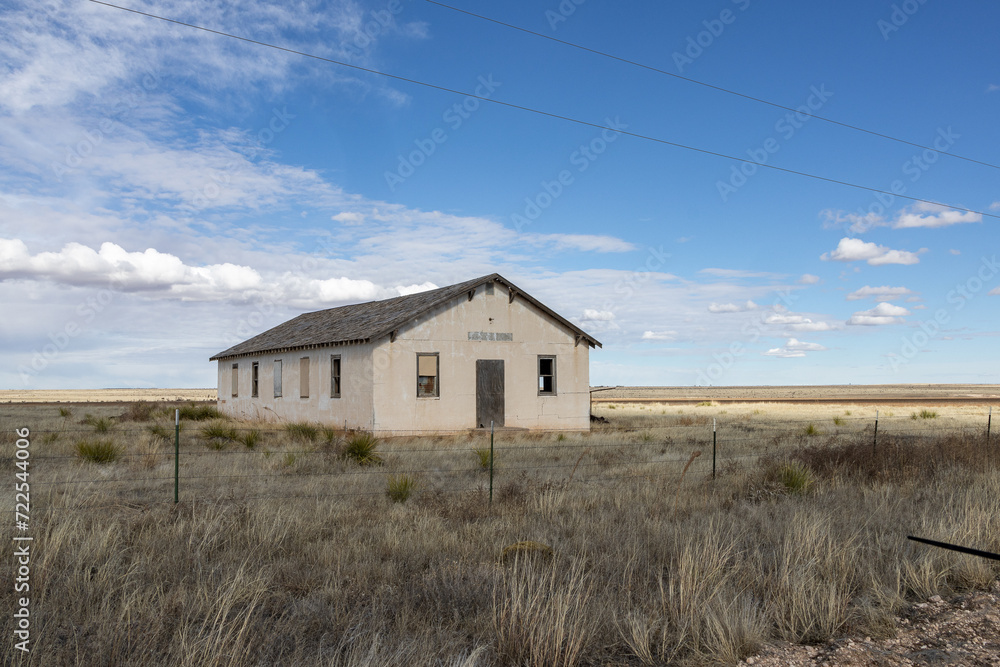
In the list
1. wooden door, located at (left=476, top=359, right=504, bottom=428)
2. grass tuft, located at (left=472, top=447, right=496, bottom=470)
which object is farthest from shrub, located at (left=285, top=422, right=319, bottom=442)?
grass tuft, located at (left=472, top=447, right=496, bottom=470)

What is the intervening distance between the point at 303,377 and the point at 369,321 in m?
3.63

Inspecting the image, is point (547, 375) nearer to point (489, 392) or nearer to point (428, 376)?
point (489, 392)

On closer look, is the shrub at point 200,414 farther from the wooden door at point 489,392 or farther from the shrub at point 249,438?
the wooden door at point 489,392

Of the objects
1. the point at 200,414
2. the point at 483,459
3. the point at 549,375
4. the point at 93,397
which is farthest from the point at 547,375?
the point at 93,397

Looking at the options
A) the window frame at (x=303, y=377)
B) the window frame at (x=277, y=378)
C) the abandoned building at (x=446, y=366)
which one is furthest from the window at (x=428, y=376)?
the window frame at (x=277, y=378)

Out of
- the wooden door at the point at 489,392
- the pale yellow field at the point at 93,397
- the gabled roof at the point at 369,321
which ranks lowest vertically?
the pale yellow field at the point at 93,397

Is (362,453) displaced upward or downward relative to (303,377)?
downward

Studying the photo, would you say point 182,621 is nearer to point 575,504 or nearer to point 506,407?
point 575,504

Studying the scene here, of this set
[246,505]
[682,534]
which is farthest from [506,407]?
[682,534]

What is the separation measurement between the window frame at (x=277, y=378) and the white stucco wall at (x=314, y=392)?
7.0 inches

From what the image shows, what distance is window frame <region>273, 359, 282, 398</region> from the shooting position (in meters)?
25.6

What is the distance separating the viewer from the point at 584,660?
4.52 meters

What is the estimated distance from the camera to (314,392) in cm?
2319

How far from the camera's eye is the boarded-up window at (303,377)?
23938mm
